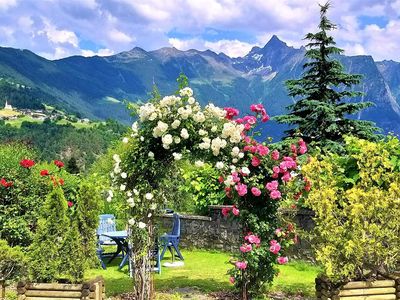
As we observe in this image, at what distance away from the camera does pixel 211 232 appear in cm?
1259

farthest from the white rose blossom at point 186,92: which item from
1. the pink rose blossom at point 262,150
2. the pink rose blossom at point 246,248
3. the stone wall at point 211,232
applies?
the stone wall at point 211,232

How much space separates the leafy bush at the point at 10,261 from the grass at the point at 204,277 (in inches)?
46.7

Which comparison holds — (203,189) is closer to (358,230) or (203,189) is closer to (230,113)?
(230,113)

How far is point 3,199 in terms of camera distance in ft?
31.7

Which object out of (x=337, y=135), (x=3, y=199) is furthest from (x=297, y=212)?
(x=337, y=135)

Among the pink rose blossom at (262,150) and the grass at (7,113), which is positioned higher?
the grass at (7,113)

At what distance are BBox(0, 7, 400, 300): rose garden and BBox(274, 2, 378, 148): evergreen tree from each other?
1011 cm

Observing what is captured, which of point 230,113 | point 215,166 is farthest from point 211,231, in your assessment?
point 230,113

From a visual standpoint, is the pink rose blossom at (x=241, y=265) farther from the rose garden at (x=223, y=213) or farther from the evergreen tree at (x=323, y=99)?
the evergreen tree at (x=323, y=99)

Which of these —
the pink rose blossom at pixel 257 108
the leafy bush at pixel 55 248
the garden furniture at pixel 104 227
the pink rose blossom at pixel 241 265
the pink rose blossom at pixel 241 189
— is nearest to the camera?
the leafy bush at pixel 55 248

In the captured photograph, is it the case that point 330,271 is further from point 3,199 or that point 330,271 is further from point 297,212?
point 3,199

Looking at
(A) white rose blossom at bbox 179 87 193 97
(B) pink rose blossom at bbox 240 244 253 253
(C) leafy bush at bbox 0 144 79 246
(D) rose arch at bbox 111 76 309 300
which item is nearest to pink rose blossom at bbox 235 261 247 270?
(D) rose arch at bbox 111 76 309 300

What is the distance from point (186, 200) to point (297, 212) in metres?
4.78

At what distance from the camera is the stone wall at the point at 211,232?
1216 cm
